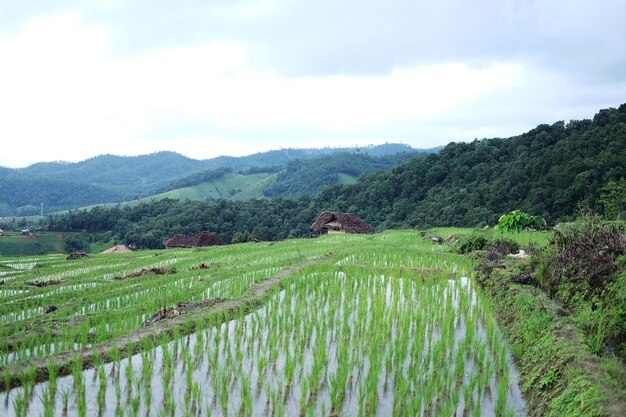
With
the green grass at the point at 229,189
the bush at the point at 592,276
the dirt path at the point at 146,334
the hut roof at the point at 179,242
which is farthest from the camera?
the green grass at the point at 229,189

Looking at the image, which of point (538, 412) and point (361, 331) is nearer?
point (538, 412)

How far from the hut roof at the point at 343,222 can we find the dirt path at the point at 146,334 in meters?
22.7

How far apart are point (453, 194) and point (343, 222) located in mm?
10082

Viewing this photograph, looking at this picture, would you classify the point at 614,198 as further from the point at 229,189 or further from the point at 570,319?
the point at 229,189

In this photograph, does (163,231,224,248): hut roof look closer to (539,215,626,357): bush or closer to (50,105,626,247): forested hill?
(50,105,626,247): forested hill

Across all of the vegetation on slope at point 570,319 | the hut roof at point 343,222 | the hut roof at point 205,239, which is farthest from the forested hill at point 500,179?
Result: the vegetation on slope at point 570,319

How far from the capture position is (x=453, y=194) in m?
37.7

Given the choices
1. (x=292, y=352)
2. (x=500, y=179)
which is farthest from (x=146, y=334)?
(x=500, y=179)

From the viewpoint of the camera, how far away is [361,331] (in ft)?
20.5

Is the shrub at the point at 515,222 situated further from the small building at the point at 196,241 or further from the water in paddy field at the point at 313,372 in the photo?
the small building at the point at 196,241

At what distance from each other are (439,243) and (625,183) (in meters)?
11.7

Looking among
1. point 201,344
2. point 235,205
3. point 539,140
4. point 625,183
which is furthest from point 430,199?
point 201,344

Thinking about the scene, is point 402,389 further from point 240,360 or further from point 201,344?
point 201,344

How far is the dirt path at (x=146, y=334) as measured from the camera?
4.76 m
